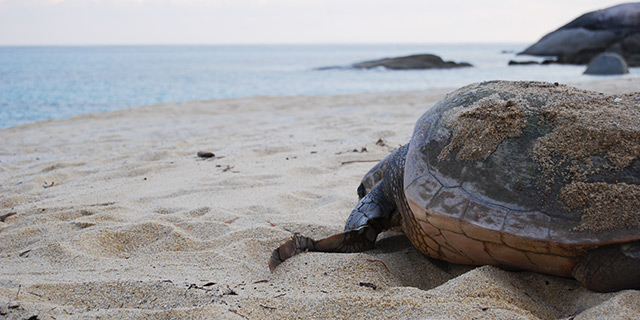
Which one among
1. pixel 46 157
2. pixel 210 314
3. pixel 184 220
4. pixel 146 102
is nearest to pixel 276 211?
pixel 184 220

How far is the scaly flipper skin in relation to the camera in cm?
157

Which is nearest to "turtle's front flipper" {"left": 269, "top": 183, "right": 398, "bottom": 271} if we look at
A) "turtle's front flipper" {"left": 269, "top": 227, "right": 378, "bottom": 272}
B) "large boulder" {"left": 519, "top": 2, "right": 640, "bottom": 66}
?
"turtle's front flipper" {"left": 269, "top": 227, "right": 378, "bottom": 272}

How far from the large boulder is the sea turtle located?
2618 centimetres

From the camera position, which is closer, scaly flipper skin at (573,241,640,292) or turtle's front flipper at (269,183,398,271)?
scaly flipper skin at (573,241,640,292)

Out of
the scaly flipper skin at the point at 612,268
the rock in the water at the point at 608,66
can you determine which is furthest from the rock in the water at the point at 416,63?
the scaly flipper skin at the point at 612,268

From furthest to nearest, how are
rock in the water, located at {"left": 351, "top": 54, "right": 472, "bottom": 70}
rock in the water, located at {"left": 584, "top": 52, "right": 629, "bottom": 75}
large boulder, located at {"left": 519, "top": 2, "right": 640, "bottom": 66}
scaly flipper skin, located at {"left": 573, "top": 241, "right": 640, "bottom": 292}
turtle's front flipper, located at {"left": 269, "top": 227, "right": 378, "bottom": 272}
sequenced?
rock in the water, located at {"left": 351, "top": 54, "right": 472, "bottom": 70} < large boulder, located at {"left": 519, "top": 2, "right": 640, "bottom": 66} < rock in the water, located at {"left": 584, "top": 52, "right": 629, "bottom": 75} < turtle's front flipper, located at {"left": 269, "top": 227, "right": 378, "bottom": 272} < scaly flipper skin, located at {"left": 573, "top": 241, "right": 640, "bottom": 292}

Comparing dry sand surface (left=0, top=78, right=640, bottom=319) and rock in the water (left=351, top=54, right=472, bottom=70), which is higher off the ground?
dry sand surface (left=0, top=78, right=640, bottom=319)

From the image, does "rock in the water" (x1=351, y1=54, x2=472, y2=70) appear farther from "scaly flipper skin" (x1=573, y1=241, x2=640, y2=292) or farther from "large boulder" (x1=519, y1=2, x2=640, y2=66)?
"scaly flipper skin" (x1=573, y1=241, x2=640, y2=292)

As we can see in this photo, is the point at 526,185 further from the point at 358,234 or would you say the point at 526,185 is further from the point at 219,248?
the point at 219,248

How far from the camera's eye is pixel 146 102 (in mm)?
14055

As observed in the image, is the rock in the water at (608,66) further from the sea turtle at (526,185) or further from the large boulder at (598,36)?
the sea turtle at (526,185)

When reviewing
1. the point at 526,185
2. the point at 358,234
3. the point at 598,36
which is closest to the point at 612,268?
the point at 526,185

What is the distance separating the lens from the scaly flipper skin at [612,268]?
1.57 meters

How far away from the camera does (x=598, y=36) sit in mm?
27844
